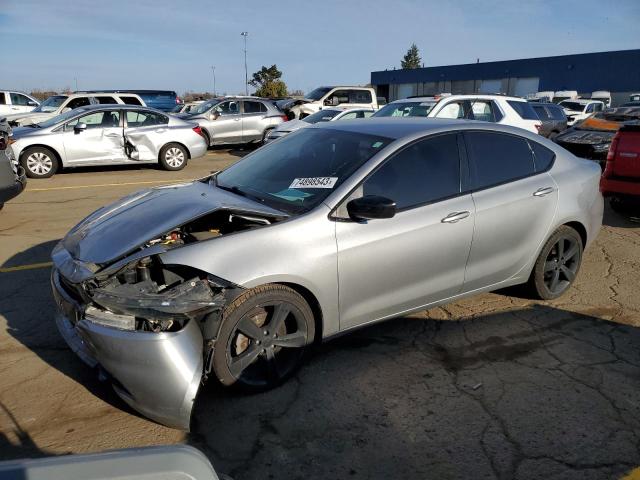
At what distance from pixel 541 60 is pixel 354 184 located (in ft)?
174

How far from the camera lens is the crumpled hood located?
2957 millimetres

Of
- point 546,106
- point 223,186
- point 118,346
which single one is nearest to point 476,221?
point 223,186

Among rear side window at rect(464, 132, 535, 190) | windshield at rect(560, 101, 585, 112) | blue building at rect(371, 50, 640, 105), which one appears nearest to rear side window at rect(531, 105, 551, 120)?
rear side window at rect(464, 132, 535, 190)

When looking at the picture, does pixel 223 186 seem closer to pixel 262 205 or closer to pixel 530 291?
pixel 262 205

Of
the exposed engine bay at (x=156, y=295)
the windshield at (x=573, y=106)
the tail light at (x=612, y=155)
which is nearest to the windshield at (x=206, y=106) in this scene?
the tail light at (x=612, y=155)

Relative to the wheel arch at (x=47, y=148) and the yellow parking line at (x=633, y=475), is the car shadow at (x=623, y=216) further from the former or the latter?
the wheel arch at (x=47, y=148)

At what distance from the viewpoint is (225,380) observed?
2951mm

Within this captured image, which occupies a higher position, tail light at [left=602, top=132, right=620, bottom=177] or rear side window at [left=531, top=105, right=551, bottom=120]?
rear side window at [left=531, top=105, right=551, bottom=120]

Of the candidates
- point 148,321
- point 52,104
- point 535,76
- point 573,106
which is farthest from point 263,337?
point 535,76

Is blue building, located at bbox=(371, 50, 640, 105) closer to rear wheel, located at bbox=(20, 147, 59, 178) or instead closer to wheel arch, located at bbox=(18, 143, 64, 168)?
wheel arch, located at bbox=(18, 143, 64, 168)

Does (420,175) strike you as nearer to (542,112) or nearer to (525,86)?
(542,112)

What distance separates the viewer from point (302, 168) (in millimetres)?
3697

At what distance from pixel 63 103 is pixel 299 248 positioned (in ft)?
48.3

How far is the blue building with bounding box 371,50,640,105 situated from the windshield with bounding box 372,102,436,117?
1329 inches
